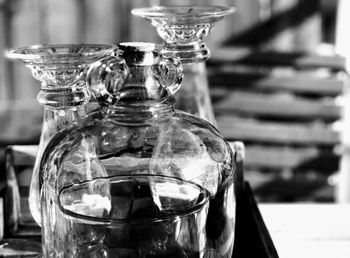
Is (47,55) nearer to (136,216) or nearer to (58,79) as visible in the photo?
(58,79)

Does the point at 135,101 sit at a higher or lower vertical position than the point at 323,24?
higher

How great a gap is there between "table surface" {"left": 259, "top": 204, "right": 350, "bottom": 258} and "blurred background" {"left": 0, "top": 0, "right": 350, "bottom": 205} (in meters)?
1.42

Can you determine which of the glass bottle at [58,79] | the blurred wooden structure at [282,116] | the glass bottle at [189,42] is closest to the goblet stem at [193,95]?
the glass bottle at [189,42]

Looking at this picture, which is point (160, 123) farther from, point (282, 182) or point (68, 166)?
point (282, 182)

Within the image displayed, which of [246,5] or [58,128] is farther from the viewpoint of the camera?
[246,5]

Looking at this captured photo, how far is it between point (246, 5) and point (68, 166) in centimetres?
238

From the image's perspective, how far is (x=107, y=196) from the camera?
66 centimetres

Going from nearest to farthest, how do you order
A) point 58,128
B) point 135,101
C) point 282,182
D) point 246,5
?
point 135,101 → point 58,128 → point 282,182 → point 246,5

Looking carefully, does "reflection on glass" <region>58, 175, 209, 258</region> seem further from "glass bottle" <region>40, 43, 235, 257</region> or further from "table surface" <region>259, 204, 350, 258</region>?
"table surface" <region>259, 204, 350, 258</region>

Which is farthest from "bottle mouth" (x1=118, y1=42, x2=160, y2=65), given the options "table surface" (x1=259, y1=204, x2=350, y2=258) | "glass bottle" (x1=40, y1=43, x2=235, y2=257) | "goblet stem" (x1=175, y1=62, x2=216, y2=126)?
"table surface" (x1=259, y1=204, x2=350, y2=258)

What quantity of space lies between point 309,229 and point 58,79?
51cm

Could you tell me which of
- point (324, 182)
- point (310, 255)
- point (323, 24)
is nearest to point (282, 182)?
point (324, 182)

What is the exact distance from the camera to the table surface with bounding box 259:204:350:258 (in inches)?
39.0

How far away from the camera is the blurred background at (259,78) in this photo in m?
2.64
